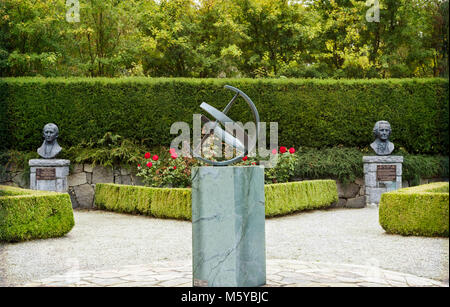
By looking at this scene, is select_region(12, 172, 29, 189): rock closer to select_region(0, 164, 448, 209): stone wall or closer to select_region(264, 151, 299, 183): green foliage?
select_region(0, 164, 448, 209): stone wall

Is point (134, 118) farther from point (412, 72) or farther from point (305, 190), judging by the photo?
point (412, 72)

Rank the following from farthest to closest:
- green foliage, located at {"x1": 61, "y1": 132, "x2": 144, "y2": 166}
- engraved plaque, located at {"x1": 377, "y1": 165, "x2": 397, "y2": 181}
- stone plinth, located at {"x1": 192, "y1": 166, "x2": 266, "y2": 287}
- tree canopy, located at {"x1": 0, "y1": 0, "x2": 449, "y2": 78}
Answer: tree canopy, located at {"x1": 0, "y1": 0, "x2": 449, "y2": 78} < green foliage, located at {"x1": 61, "y1": 132, "x2": 144, "y2": 166} < engraved plaque, located at {"x1": 377, "y1": 165, "x2": 397, "y2": 181} < stone plinth, located at {"x1": 192, "y1": 166, "x2": 266, "y2": 287}

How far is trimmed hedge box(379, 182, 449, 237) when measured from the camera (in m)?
6.38

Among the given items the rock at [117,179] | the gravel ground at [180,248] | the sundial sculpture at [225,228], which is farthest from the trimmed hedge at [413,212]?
the rock at [117,179]

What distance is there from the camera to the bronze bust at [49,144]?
11008mm

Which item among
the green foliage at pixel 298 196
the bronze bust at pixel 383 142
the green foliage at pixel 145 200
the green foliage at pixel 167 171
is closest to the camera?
the green foliage at pixel 145 200

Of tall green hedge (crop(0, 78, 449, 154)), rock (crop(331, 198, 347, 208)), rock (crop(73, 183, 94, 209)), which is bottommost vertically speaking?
rock (crop(331, 198, 347, 208))

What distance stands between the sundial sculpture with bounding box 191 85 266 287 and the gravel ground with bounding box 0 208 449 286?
1.62m

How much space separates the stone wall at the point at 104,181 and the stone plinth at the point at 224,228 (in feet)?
25.9

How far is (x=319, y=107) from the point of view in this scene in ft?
40.7

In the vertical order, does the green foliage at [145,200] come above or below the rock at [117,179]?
below

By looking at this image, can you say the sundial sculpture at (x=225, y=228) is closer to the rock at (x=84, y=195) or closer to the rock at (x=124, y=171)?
the rock at (x=124, y=171)

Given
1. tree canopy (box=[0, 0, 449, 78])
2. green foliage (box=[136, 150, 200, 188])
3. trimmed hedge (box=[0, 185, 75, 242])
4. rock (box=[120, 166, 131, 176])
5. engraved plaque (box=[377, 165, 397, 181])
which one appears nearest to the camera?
trimmed hedge (box=[0, 185, 75, 242])

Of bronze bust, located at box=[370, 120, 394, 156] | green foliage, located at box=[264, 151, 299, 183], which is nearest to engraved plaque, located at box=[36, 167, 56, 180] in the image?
green foliage, located at box=[264, 151, 299, 183]
